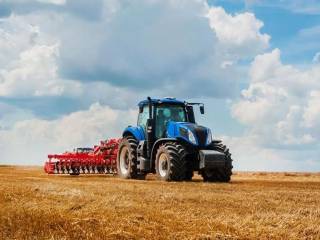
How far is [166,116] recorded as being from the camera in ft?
84.2

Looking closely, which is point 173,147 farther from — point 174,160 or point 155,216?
point 155,216

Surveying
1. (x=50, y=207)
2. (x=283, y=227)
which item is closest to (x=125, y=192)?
(x=50, y=207)

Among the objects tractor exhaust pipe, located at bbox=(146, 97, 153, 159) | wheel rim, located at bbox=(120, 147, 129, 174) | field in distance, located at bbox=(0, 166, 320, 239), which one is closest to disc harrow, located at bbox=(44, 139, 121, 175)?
wheel rim, located at bbox=(120, 147, 129, 174)

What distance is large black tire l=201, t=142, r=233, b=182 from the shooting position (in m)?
24.3

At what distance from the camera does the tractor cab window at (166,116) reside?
2544 centimetres

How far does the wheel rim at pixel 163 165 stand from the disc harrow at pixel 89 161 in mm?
8294

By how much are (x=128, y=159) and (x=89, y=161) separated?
22.7 feet

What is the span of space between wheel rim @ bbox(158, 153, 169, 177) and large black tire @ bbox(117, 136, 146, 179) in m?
2.45

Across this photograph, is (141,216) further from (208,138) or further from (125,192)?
(208,138)

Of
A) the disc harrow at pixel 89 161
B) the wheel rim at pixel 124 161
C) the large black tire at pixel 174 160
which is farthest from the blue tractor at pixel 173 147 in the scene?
the disc harrow at pixel 89 161

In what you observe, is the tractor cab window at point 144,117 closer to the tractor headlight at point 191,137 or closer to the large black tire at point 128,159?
the large black tire at point 128,159

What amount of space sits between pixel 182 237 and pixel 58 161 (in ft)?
87.8

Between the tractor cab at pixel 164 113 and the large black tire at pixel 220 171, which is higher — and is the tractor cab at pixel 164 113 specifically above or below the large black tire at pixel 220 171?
above

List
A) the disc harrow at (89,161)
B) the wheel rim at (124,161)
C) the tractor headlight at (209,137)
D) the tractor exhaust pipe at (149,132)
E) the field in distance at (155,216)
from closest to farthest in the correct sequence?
1. the field in distance at (155,216)
2. the tractor headlight at (209,137)
3. the tractor exhaust pipe at (149,132)
4. the wheel rim at (124,161)
5. the disc harrow at (89,161)
